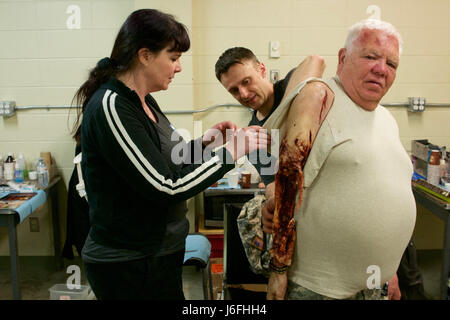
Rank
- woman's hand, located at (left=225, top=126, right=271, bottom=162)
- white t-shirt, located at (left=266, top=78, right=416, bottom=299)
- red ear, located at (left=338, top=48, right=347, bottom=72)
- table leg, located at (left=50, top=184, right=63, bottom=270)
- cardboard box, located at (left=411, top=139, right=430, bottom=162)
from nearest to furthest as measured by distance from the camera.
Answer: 1. white t-shirt, located at (left=266, top=78, right=416, bottom=299)
2. red ear, located at (left=338, top=48, right=347, bottom=72)
3. woman's hand, located at (left=225, top=126, right=271, bottom=162)
4. cardboard box, located at (left=411, top=139, right=430, bottom=162)
5. table leg, located at (left=50, top=184, right=63, bottom=270)

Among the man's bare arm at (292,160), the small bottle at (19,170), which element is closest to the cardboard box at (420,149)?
the man's bare arm at (292,160)

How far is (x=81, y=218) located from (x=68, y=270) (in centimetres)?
75

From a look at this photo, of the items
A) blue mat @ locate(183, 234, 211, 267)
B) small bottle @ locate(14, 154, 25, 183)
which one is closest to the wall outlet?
small bottle @ locate(14, 154, 25, 183)

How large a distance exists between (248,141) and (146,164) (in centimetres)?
32

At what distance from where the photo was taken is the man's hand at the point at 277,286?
1066mm

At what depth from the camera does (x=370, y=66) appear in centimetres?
101

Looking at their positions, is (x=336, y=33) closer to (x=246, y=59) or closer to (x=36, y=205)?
(x=246, y=59)

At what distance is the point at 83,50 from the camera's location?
10.6ft

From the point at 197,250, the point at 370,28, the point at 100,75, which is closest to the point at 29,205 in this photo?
the point at 197,250

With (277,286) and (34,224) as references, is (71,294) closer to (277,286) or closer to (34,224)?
(34,224)

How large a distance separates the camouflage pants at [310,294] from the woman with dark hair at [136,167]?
39 cm

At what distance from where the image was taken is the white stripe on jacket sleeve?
109cm

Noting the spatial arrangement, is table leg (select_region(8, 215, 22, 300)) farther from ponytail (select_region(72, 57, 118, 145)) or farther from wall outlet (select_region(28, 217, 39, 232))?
ponytail (select_region(72, 57, 118, 145))

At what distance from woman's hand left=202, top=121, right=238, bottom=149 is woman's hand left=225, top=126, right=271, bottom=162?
37cm
